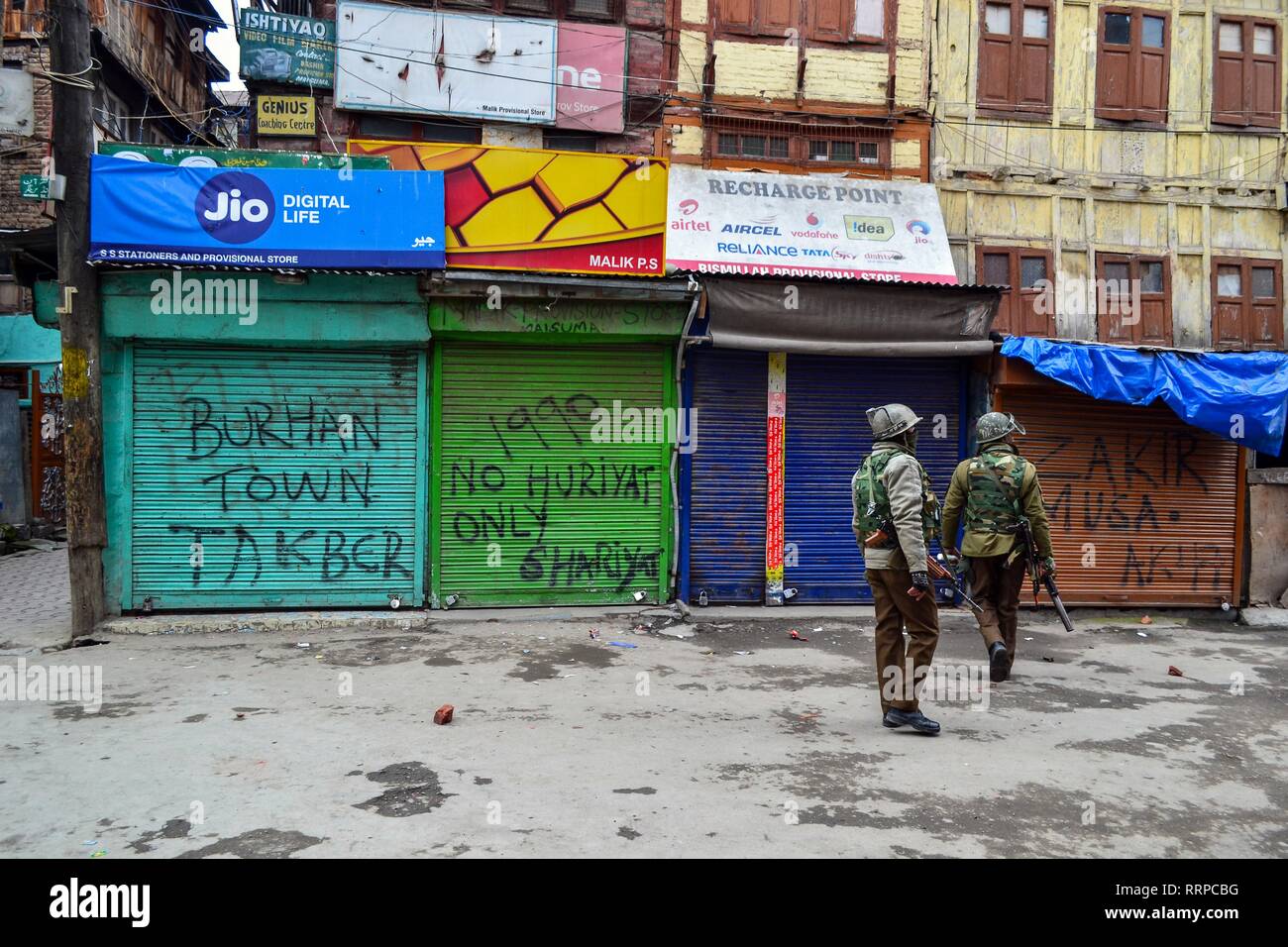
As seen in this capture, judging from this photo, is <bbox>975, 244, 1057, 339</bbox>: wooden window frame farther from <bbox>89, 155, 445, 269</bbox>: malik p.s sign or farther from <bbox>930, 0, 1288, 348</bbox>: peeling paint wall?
<bbox>89, 155, 445, 269</bbox>: malik p.s sign

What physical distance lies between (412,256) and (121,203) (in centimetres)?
273

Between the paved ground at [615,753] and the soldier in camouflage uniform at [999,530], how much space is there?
0.63 m

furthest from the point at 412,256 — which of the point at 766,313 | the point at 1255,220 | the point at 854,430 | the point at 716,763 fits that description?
the point at 1255,220

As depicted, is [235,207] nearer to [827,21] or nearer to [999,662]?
[827,21]

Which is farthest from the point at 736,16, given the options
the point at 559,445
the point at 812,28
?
the point at 559,445

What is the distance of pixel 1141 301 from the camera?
12719 millimetres

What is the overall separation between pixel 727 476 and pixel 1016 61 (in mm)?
7309

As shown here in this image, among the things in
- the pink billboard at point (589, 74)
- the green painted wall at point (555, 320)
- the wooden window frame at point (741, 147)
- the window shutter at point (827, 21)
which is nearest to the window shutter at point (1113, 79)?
the window shutter at point (827, 21)

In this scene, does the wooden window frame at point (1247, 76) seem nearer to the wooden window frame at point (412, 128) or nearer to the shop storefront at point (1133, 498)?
the shop storefront at point (1133, 498)

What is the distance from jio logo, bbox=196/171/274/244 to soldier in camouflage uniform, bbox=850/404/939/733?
20.8ft

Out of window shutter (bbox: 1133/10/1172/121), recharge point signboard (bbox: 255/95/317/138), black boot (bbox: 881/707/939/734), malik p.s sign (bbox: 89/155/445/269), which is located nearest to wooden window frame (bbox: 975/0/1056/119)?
window shutter (bbox: 1133/10/1172/121)

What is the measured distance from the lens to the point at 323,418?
31.1 feet

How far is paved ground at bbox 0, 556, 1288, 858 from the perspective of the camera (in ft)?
14.0

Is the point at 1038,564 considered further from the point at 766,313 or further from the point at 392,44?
the point at 392,44
